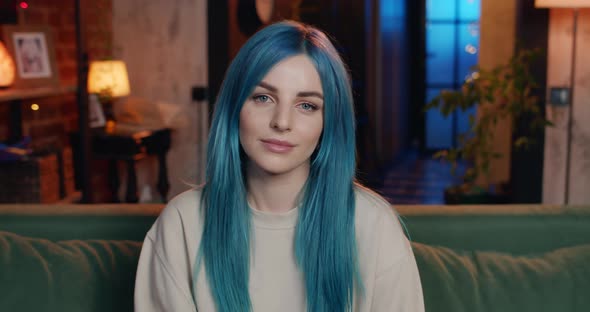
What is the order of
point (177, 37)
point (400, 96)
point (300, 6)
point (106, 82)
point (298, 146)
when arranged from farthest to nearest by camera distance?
point (400, 96)
point (300, 6)
point (177, 37)
point (106, 82)
point (298, 146)

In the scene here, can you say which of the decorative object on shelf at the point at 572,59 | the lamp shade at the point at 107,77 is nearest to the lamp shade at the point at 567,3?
the decorative object on shelf at the point at 572,59

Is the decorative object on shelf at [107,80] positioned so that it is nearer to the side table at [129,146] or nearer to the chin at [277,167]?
the side table at [129,146]

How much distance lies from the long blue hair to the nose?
0.06 m

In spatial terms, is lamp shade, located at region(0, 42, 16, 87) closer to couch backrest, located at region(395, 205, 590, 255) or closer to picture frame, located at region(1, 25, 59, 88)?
picture frame, located at region(1, 25, 59, 88)

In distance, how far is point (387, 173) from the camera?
8500 millimetres

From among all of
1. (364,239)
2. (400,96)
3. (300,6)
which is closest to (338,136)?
(364,239)

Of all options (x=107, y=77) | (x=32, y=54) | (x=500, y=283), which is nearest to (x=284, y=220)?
(x=500, y=283)

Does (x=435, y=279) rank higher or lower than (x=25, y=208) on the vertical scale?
lower

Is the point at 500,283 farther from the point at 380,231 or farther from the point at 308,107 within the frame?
the point at 308,107

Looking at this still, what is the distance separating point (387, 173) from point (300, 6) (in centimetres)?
243

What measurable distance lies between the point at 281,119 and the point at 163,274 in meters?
0.34

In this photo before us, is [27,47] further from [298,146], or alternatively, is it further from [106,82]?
[298,146]

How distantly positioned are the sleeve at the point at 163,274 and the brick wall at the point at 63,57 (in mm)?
3116

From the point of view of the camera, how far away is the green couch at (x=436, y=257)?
1.77 m
